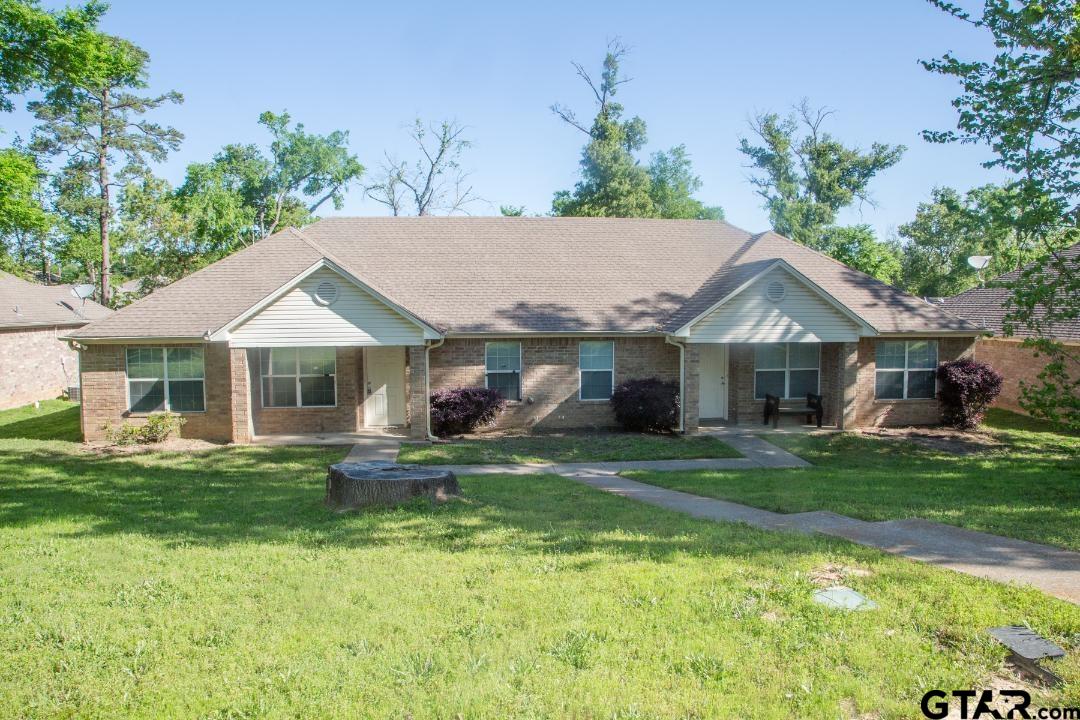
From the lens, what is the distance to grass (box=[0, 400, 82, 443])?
65.0 ft

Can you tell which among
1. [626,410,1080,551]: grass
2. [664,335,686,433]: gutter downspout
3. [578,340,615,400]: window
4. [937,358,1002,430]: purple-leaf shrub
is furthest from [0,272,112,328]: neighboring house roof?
[937,358,1002,430]: purple-leaf shrub

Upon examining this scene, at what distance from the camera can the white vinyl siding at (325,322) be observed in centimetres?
1716

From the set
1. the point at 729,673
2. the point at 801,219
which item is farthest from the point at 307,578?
the point at 801,219

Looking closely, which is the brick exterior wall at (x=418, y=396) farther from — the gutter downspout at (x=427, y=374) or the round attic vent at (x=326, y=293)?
the round attic vent at (x=326, y=293)

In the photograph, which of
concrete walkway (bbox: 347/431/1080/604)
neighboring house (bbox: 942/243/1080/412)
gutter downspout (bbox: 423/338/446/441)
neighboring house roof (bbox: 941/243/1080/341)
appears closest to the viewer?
concrete walkway (bbox: 347/431/1080/604)

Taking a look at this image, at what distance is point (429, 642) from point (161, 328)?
1515 centimetres

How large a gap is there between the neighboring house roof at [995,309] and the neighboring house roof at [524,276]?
4429 millimetres

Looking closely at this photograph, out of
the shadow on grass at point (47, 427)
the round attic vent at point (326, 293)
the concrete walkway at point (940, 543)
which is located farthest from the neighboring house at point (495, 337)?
the concrete walkway at point (940, 543)

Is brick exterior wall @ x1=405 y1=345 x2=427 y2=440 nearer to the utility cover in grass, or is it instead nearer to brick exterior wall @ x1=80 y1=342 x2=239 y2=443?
brick exterior wall @ x1=80 y1=342 x2=239 y2=443

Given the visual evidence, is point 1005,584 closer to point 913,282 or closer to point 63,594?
point 63,594

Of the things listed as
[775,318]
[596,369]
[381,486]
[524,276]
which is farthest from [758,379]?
[381,486]

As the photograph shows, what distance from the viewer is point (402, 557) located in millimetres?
7738

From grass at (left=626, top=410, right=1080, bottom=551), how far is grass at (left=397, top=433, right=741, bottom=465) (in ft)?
6.42

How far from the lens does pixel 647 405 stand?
18.8 metres
